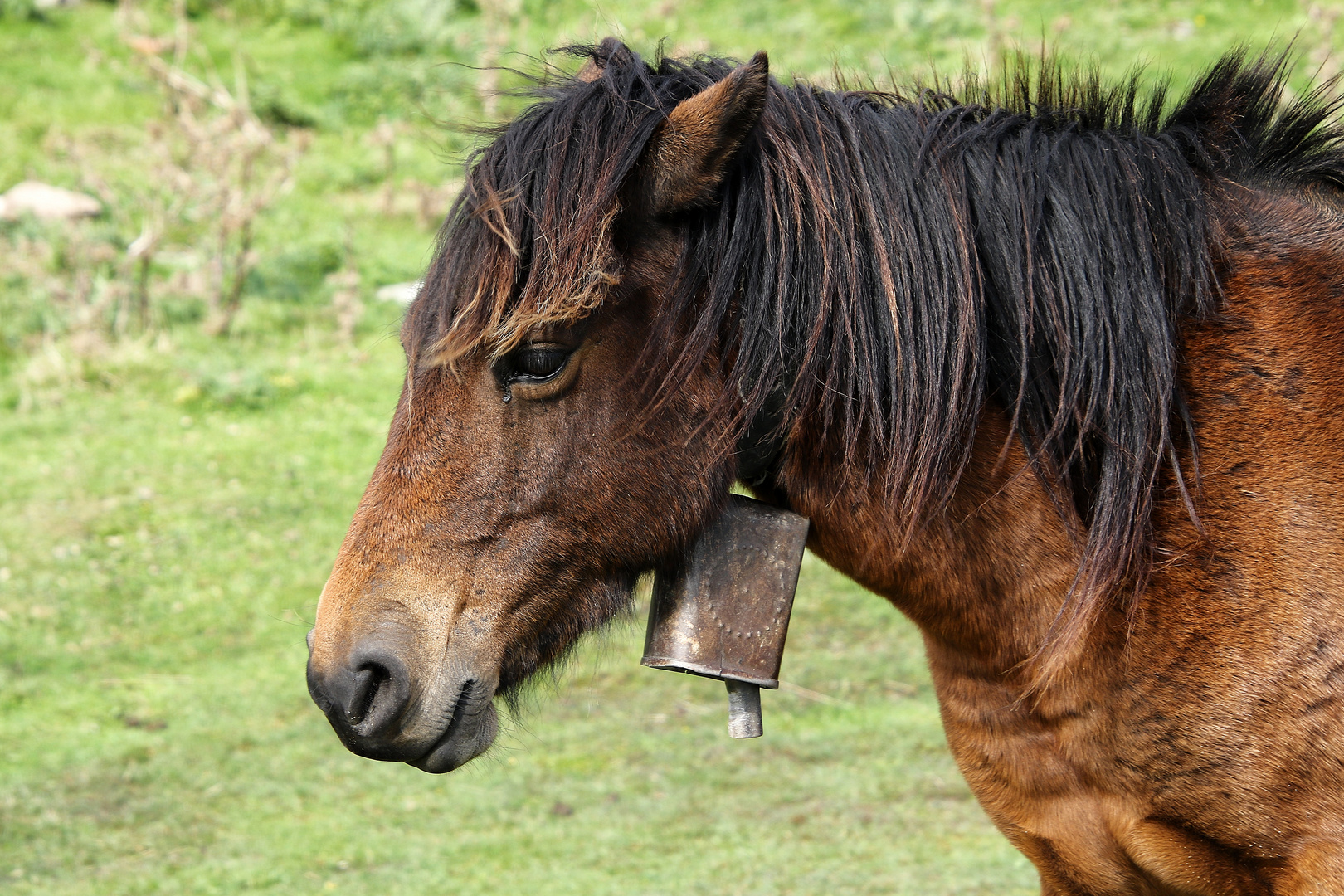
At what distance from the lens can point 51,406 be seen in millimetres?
8266

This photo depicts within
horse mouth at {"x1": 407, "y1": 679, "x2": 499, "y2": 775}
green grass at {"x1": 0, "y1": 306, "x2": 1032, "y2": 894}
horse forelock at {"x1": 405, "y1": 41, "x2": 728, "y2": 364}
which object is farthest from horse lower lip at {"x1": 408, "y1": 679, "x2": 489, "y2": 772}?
horse forelock at {"x1": 405, "y1": 41, "x2": 728, "y2": 364}

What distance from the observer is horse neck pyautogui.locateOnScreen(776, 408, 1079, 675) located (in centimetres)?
224

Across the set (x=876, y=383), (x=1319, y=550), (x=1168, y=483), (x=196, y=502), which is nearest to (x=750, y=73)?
(x=876, y=383)

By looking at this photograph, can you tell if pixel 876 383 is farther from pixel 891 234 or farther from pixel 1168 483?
pixel 1168 483

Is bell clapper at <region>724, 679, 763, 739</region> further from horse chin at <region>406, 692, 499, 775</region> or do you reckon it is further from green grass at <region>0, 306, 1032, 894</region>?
horse chin at <region>406, 692, 499, 775</region>

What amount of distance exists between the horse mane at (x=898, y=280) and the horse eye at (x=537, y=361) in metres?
0.04

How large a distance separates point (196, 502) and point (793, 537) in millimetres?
5928

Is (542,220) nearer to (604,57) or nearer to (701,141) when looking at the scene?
(701,141)

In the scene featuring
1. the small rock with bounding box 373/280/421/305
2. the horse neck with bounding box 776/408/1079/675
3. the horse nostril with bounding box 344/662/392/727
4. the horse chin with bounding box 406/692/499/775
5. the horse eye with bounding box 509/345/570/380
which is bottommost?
the horse chin with bounding box 406/692/499/775

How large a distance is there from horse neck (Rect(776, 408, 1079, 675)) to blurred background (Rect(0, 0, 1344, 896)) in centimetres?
48

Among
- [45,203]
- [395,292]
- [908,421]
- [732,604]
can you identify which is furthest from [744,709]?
[45,203]

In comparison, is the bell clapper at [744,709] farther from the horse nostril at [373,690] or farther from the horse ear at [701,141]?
the horse ear at [701,141]

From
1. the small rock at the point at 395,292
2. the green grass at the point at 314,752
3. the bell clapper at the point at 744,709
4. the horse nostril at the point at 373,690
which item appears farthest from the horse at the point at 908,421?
the small rock at the point at 395,292

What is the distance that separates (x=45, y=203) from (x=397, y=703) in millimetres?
9655
